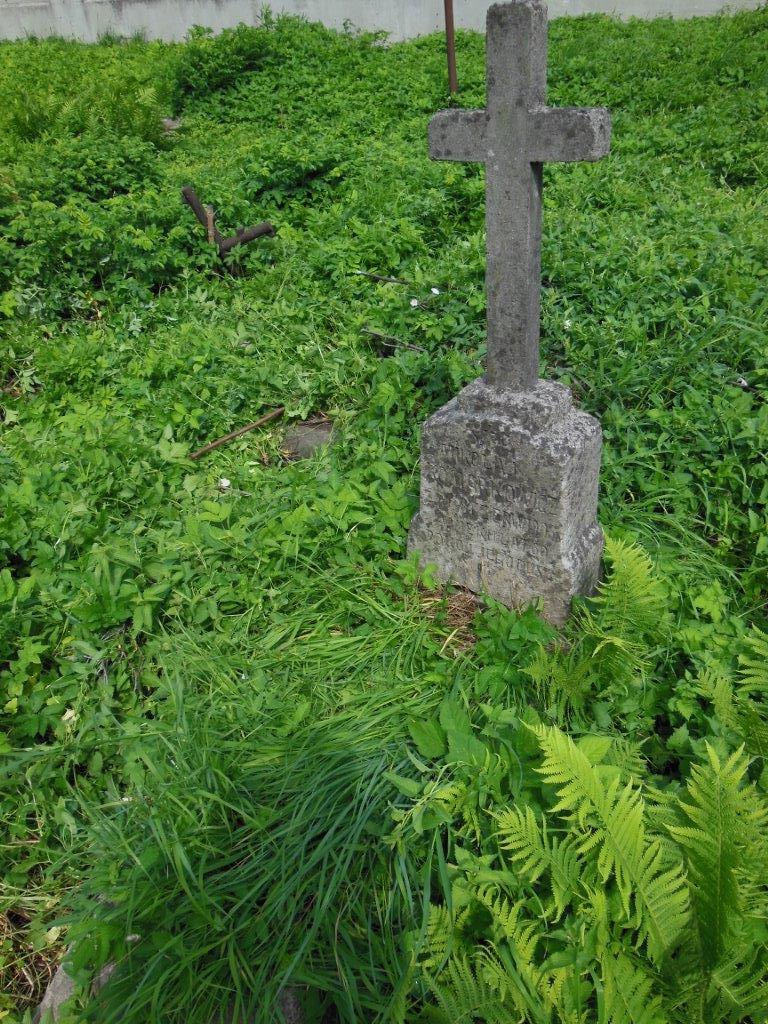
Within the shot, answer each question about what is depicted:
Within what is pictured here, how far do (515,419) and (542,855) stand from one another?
1.31 m

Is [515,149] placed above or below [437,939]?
above

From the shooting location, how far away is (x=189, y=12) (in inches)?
508

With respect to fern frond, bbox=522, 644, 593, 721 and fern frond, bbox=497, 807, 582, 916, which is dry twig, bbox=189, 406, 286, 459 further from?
fern frond, bbox=497, 807, 582, 916

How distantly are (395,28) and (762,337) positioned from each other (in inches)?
427

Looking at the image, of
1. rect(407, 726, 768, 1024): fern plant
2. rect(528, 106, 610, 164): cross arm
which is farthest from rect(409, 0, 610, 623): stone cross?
rect(407, 726, 768, 1024): fern plant

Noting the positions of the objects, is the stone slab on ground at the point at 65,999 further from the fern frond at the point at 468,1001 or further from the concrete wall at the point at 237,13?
the concrete wall at the point at 237,13

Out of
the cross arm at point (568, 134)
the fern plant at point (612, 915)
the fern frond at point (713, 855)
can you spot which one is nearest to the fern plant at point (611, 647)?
the fern plant at point (612, 915)

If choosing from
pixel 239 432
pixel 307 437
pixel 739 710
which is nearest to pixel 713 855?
pixel 739 710

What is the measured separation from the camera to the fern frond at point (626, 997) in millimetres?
1512

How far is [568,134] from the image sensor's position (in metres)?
2.13

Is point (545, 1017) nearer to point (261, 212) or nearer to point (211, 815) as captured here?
point (211, 815)

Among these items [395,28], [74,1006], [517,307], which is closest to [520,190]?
[517,307]

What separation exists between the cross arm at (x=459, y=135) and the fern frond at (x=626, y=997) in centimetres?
215

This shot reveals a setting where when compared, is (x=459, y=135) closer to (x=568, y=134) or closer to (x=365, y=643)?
(x=568, y=134)
